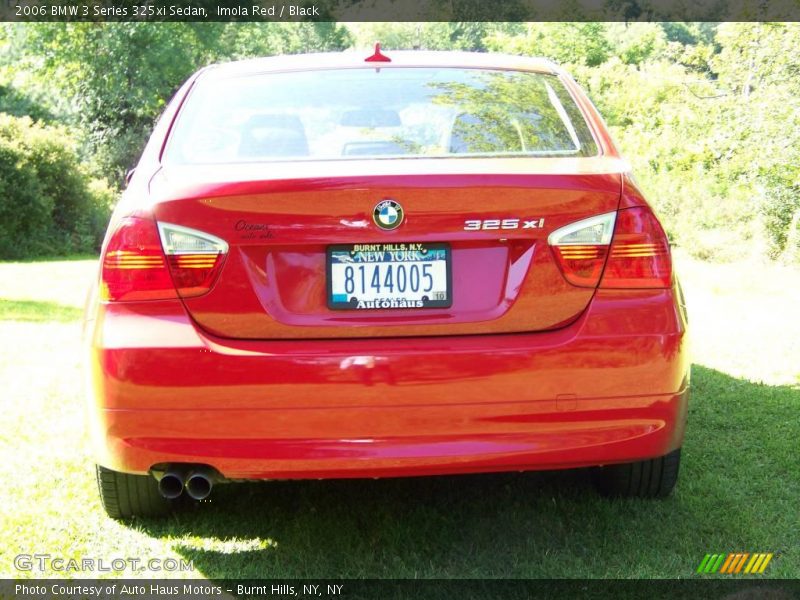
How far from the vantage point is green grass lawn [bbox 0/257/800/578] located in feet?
11.1

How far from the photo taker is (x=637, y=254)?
305 centimetres

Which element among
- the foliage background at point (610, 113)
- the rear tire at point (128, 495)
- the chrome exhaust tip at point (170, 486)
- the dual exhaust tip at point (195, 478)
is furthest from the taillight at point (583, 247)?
the foliage background at point (610, 113)

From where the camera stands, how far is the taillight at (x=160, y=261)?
9.64 feet

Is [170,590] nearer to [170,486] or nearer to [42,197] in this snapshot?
[170,486]

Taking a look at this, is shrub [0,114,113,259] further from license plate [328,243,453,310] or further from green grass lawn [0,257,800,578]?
license plate [328,243,453,310]

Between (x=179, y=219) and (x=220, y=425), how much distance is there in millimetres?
603

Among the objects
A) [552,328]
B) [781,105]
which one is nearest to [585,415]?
[552,328]

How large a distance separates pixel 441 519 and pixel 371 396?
105 centimetres

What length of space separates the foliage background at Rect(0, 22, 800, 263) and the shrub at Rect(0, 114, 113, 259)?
0.04m

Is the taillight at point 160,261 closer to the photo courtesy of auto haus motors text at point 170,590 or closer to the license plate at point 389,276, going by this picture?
the license plate at point 389,276

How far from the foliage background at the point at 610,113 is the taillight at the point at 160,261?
13.7 metres

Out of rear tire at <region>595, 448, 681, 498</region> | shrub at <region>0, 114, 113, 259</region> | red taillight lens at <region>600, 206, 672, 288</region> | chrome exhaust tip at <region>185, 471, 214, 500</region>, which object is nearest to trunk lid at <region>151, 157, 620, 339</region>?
red taillight lens at <region>600, 206, 672, 288</region>

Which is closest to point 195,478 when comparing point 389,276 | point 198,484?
point 198,484

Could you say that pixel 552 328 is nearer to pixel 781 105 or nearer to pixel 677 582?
pixel 677 582
